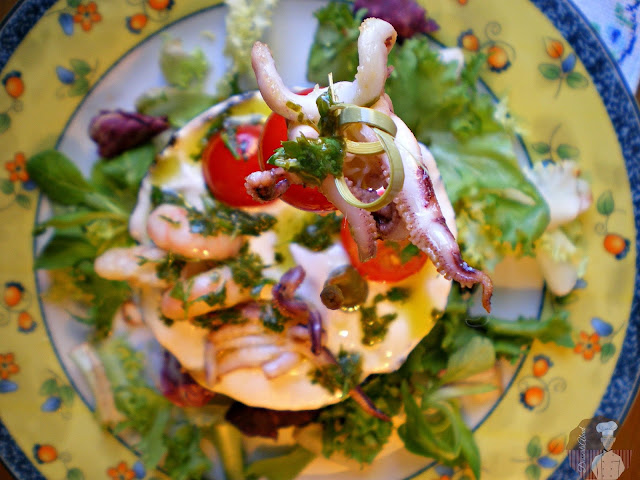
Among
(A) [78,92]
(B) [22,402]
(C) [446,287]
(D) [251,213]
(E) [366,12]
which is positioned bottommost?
(B) [22,402]

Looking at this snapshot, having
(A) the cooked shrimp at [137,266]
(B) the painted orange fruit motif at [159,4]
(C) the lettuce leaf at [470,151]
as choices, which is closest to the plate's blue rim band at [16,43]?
(B) the painted orange fruit motif at [159,4]

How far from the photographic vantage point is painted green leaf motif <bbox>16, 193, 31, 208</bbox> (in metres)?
3.44

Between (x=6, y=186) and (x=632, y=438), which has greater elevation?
(x=6, y=186)

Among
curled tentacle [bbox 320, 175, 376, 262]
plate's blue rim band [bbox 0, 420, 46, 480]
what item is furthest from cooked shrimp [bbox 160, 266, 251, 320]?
plate's blue rim band [bbox 0, 420, 46, 480]

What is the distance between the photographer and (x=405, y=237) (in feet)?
6.77

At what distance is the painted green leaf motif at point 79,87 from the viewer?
345 cm

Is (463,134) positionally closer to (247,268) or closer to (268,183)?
(247,268)

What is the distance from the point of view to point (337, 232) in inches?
117

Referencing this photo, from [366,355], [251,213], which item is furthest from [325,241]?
[366,355]

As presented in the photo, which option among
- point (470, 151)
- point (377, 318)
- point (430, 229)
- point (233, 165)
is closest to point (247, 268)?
point (233, 165)

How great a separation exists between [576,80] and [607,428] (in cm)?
200

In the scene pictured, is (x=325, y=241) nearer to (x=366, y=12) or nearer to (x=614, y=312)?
(x=366, y=12)

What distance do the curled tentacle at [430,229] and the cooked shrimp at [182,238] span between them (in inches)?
45.9

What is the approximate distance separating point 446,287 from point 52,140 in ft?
8.00
